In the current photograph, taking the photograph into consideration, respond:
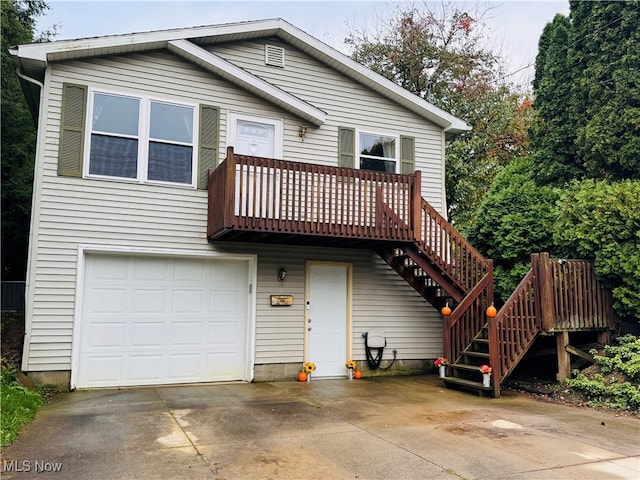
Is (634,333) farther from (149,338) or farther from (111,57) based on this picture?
(111,57)

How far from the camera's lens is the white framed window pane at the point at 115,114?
7961mm

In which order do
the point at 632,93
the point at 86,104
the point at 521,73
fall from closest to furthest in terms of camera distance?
the point at 86,104 → the point at 632,93 → the point at 521,73

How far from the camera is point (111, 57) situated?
26.5ft

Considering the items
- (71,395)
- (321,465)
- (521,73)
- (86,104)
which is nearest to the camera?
(321,465)

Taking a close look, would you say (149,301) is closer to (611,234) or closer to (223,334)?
(223,334)

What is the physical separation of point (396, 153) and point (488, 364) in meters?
4.53

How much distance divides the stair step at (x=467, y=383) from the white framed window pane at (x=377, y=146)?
14.6 feet

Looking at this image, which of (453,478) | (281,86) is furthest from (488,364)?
(281,86)

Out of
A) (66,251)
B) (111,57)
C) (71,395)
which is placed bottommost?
(71,395)

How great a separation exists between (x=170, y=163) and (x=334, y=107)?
3.38m

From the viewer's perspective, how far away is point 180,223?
8289 mm

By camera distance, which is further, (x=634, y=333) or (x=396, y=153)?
(x=396, y=153)

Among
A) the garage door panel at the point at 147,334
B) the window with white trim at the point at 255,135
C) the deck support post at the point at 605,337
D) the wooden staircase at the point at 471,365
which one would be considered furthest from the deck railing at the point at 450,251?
the garage door panel at the point at 147,334

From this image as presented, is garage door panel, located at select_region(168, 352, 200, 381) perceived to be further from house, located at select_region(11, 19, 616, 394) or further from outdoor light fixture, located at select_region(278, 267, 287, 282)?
outdoor light fixture, located at select_region(278, 267, 287, 282)
